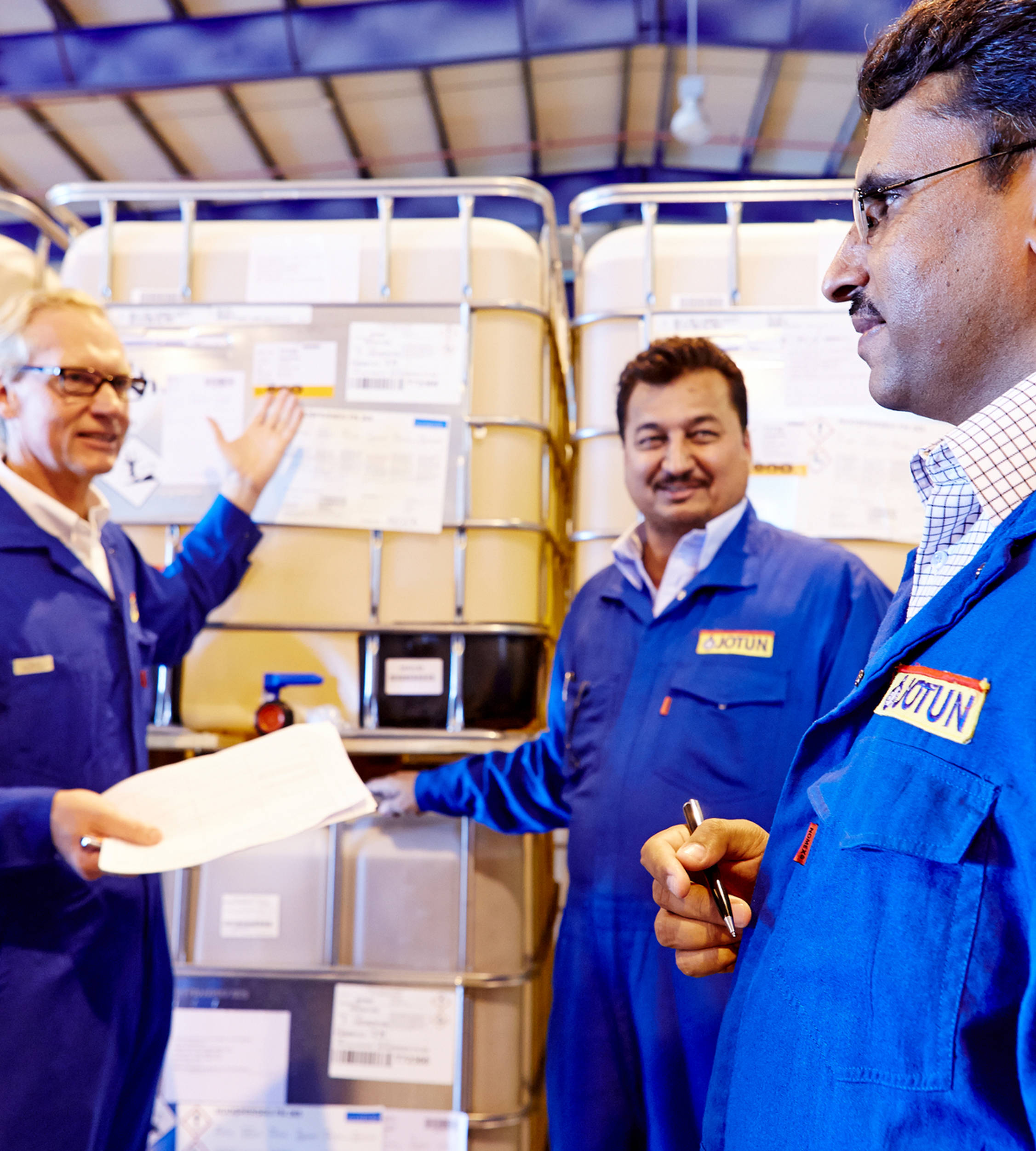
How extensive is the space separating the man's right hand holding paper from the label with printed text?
24.7 inches

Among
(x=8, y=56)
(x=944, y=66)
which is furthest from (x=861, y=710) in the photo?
(x=8, y=56)

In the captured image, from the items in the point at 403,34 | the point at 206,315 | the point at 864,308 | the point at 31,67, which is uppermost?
the point at 403,34

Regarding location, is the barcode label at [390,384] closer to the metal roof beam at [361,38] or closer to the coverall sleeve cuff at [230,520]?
the coverall sleeve cuff at [230,520]

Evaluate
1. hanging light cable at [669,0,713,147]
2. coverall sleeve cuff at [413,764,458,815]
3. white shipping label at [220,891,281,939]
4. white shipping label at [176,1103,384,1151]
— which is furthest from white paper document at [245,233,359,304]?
hanging light cable at [669,0,713,147]

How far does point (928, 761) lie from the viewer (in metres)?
0.62

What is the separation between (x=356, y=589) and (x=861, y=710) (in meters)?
1.30

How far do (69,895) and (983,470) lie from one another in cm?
139

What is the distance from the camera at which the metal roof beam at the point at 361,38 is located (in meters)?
4.53

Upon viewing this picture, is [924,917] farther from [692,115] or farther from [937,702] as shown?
[692,115]

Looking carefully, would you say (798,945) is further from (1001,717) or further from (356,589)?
(356,589)

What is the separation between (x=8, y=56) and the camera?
459 cm

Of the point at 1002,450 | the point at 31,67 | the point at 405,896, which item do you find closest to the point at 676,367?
the point at 1002,450

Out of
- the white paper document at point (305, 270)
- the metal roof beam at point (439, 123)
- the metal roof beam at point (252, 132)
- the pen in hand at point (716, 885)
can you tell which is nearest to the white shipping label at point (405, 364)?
the white paper document at point (305, 270)

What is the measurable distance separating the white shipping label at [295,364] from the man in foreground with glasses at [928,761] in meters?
1.22
